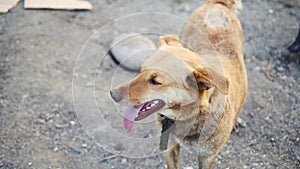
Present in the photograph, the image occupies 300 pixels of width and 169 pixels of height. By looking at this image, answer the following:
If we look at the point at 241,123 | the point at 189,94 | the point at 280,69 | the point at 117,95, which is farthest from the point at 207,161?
the point at 280,69

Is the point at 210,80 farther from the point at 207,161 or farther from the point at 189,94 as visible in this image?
the point at 207,161

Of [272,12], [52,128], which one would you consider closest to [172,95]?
[52,128]

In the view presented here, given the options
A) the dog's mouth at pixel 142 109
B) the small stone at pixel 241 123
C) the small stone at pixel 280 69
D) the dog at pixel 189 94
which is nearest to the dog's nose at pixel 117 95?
the dog at pixel 189 94

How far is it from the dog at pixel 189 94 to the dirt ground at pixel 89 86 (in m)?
0.92

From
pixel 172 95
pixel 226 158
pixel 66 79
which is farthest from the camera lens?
pixel 66 79

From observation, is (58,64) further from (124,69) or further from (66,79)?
(124,69)

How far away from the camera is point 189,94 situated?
305cm

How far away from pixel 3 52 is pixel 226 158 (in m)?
3.10

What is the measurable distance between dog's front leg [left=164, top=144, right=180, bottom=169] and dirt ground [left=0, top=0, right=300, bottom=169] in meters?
0.45

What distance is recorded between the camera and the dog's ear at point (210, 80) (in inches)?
115

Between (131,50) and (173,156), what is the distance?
2025 millimetres

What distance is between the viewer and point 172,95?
3.03m

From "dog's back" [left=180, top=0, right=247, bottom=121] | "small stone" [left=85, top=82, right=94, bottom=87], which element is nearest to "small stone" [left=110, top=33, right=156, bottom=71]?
"small stone" [left=85, top=82, right=94, bottom=87]

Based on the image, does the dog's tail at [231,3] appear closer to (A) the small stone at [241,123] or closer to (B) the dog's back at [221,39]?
(B) the dog's back at [221,39]
